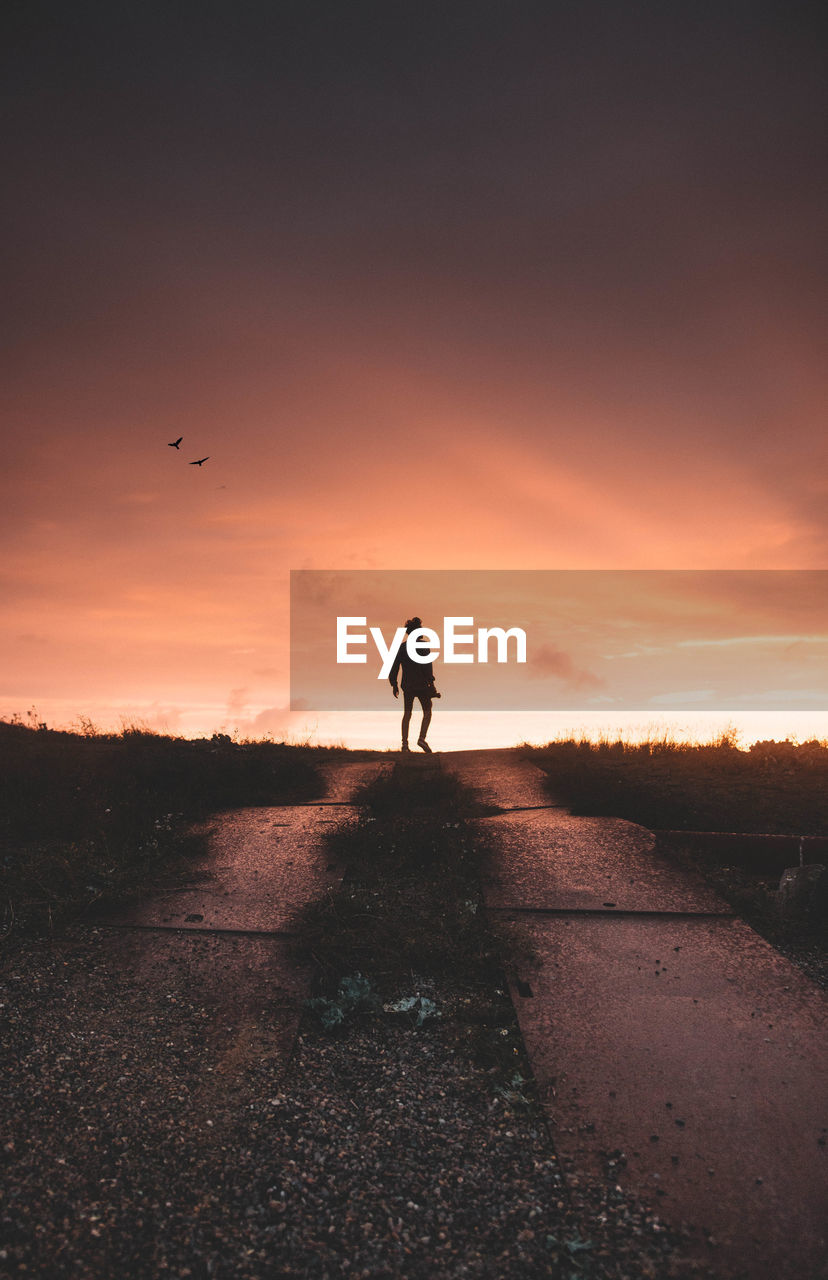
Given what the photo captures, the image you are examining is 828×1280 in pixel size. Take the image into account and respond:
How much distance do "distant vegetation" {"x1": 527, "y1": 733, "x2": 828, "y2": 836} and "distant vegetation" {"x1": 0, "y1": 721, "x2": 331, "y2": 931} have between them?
11.3 feet

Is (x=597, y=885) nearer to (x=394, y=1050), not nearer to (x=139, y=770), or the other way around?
(x=394, y=1050)

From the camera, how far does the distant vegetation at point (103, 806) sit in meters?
5.04

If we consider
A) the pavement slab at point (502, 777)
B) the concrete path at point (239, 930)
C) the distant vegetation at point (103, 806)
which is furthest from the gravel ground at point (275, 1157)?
the pavement slab at point (502, 777)

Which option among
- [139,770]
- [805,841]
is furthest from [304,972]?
[139,770]

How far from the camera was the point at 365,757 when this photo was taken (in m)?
11.6

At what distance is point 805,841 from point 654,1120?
345 cm

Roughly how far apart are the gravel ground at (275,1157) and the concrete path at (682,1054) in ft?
0.66

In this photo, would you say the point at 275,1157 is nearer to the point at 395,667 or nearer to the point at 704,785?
the point at 704,785

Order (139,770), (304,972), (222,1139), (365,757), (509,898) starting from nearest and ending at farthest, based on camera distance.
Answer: (222,1139) → (304,972) → (509,898) → (139,770) → (365,757)

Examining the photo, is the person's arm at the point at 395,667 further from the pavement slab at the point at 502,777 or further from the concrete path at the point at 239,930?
the concrete path at the point at 239,930

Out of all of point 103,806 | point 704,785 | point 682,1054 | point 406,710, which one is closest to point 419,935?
point 682,1054

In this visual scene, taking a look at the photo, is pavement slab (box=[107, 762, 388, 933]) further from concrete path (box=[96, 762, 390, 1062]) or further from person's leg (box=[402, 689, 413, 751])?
person's leg (box=[402, 689, 413, 751])

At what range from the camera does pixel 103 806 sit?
22.7 ft

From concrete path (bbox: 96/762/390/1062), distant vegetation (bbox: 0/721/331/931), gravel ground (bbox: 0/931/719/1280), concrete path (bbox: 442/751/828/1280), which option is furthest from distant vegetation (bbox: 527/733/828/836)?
gravel ground (bbox: 0/931/719/1280)
